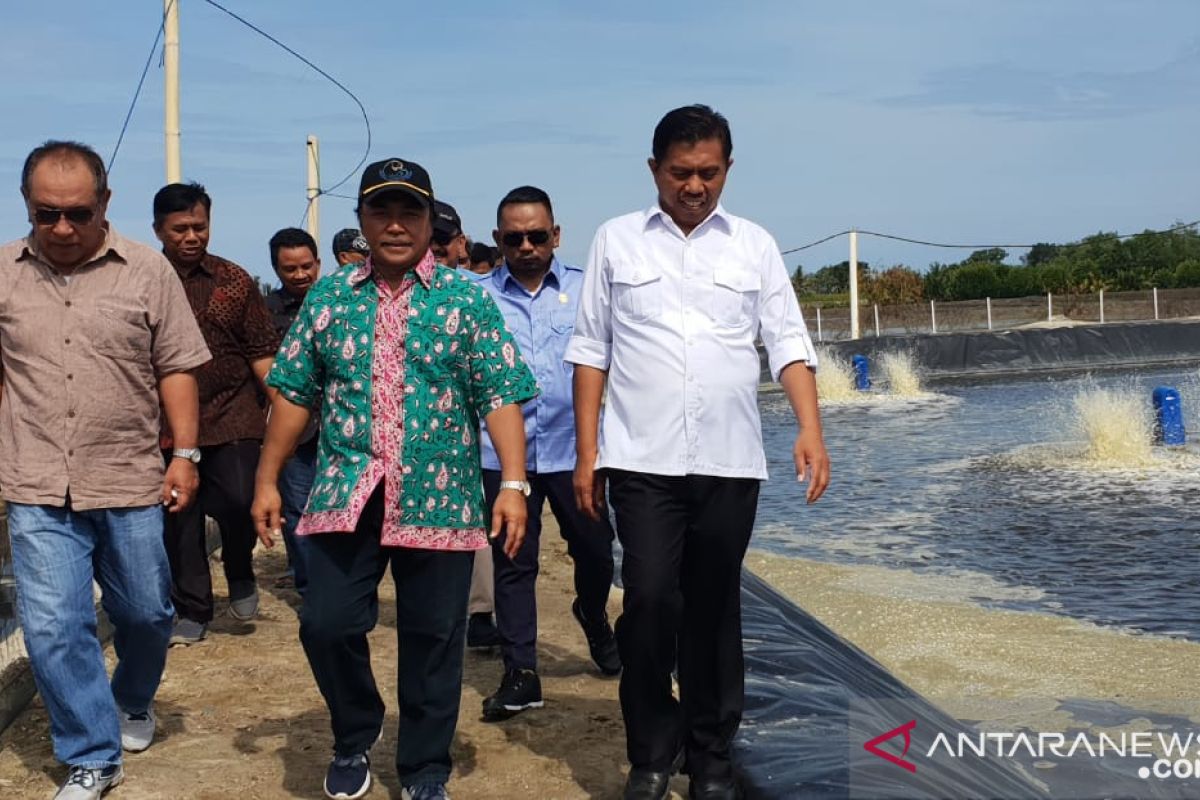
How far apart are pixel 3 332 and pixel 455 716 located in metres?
1.73

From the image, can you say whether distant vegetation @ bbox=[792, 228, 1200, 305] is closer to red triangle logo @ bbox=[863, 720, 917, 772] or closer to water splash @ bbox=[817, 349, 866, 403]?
water splash @ bbox=[817, 349, 866, 403]

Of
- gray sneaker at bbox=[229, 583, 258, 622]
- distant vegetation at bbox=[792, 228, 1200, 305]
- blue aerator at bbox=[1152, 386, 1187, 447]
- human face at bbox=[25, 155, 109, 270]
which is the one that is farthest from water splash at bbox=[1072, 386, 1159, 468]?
distant vegetation at bbox=[792, 228, 1200, 305]

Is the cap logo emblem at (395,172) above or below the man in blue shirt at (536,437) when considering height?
above

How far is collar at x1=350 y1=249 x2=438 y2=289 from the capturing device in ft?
13.5

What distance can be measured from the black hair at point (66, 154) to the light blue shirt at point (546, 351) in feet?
5.30

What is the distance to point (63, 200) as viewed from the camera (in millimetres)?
4254

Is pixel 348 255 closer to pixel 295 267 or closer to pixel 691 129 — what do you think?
pixel 295 267

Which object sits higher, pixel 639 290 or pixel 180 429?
pixel 639 290

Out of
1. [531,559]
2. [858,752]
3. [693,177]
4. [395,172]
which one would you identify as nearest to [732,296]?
[693,177]

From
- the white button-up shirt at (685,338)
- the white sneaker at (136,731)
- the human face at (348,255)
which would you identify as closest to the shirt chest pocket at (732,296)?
the white button-up shirt at (685,338)

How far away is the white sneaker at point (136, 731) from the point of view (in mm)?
4863

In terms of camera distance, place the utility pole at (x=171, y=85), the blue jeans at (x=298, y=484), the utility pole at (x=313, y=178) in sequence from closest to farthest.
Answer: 1. the blue jeans at (x=298, y=484)
2. the utility pole at (x=171, y=85)
3. the utility pole at (x=313, y=178)

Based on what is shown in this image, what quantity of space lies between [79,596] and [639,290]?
6.06 ft

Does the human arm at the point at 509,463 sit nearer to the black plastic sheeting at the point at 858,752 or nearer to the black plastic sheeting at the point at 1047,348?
the black plastic sheeting at the point at 858,752
